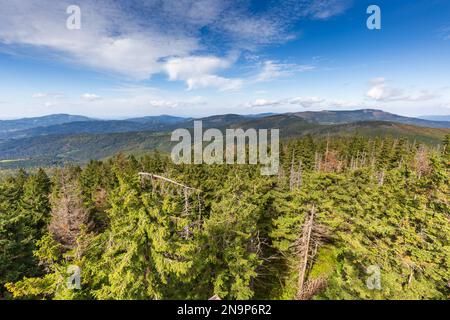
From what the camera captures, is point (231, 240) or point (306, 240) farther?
point (306, 240)

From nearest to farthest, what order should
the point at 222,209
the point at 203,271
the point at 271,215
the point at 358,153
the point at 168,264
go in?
the point at 168,264, the point at 203,271, the point at 222,209, the point at 271,215, the point at 358,153

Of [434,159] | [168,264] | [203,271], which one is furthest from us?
[434,159]

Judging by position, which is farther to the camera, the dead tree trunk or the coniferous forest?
the dead tree trunk

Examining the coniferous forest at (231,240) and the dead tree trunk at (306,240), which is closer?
the coniferous forest at (231,240)

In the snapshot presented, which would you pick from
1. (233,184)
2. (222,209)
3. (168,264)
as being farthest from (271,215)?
(168,264)

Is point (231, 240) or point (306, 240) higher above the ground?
point (231, 240)

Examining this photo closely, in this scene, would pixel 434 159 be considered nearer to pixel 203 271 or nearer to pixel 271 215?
pixel 271 215
